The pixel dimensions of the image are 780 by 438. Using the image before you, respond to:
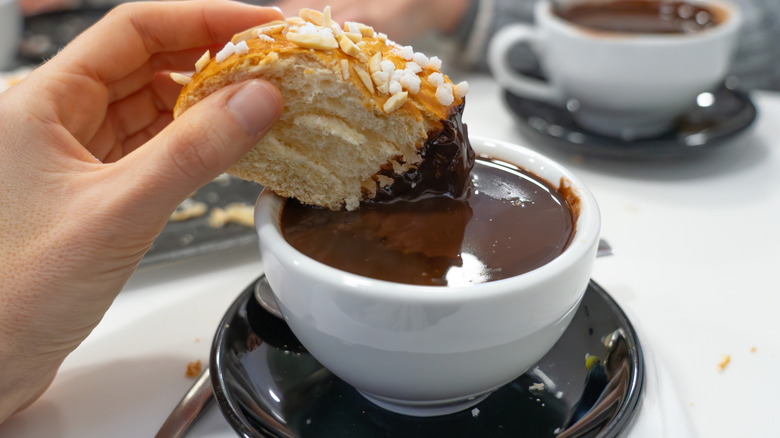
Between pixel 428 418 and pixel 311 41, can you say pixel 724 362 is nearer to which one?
pixel 428 418

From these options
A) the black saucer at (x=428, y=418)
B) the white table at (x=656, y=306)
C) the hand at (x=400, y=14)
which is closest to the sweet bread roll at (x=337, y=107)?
the black saucer at (x=428, y=418)

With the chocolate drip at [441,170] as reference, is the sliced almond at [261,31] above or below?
above

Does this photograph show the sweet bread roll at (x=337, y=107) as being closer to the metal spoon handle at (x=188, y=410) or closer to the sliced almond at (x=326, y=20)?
the sliced almond at (x=326, y=20)

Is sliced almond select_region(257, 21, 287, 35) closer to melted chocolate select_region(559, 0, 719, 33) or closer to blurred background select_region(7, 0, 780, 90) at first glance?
melted chocolate select_region(559, 0, 719, 33)

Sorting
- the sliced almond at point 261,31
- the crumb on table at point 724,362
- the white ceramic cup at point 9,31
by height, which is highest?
the sliced almond at point 261,31

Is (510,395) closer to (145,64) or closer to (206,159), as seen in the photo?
(206,159)

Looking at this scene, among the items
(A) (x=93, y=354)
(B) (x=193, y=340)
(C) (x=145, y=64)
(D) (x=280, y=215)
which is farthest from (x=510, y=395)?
(C) (x=145, y=64)

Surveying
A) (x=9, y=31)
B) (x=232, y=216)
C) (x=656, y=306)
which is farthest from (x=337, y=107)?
(x=9, y=31)

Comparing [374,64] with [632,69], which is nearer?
[374,64]
